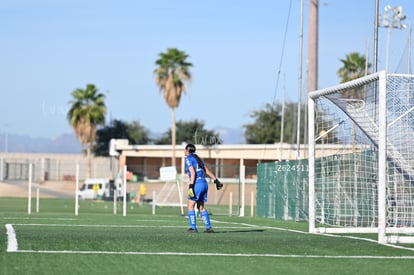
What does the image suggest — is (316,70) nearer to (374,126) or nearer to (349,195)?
(349,195)

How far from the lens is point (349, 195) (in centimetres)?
2569

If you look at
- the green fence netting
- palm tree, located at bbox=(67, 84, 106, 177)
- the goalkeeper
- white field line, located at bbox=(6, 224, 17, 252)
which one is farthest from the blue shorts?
palm tree, located at bbox=(67, 84, 106, 177)

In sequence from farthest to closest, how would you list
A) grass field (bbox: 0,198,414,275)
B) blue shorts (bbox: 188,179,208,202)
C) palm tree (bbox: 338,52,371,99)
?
palm tree (bbox: 338,52,371,99) < blue shorts (bbox: 188,179,208,202) < grass field (bbox: 0,198,414,275)

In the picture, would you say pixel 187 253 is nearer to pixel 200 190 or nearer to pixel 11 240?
pixel 11 240

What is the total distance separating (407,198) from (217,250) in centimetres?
726

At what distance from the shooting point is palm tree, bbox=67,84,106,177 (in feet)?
271

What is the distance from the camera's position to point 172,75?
2837 inches

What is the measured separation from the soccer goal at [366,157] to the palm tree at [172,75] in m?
44.6

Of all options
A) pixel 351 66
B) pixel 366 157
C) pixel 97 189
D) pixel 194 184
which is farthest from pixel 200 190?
pixel 97 189

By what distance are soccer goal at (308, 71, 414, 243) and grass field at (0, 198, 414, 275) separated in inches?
64.5

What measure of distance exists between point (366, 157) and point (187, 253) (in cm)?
1057

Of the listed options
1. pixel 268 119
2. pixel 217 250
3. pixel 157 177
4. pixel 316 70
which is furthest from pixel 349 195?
pixel 268 119

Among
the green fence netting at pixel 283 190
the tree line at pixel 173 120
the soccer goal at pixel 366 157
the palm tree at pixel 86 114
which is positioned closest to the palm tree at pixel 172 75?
the tree line at pixel 173 120

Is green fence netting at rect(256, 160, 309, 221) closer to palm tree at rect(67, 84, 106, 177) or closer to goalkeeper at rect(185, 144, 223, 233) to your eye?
goalkeeper at rect(185, 144, 223, 233)
